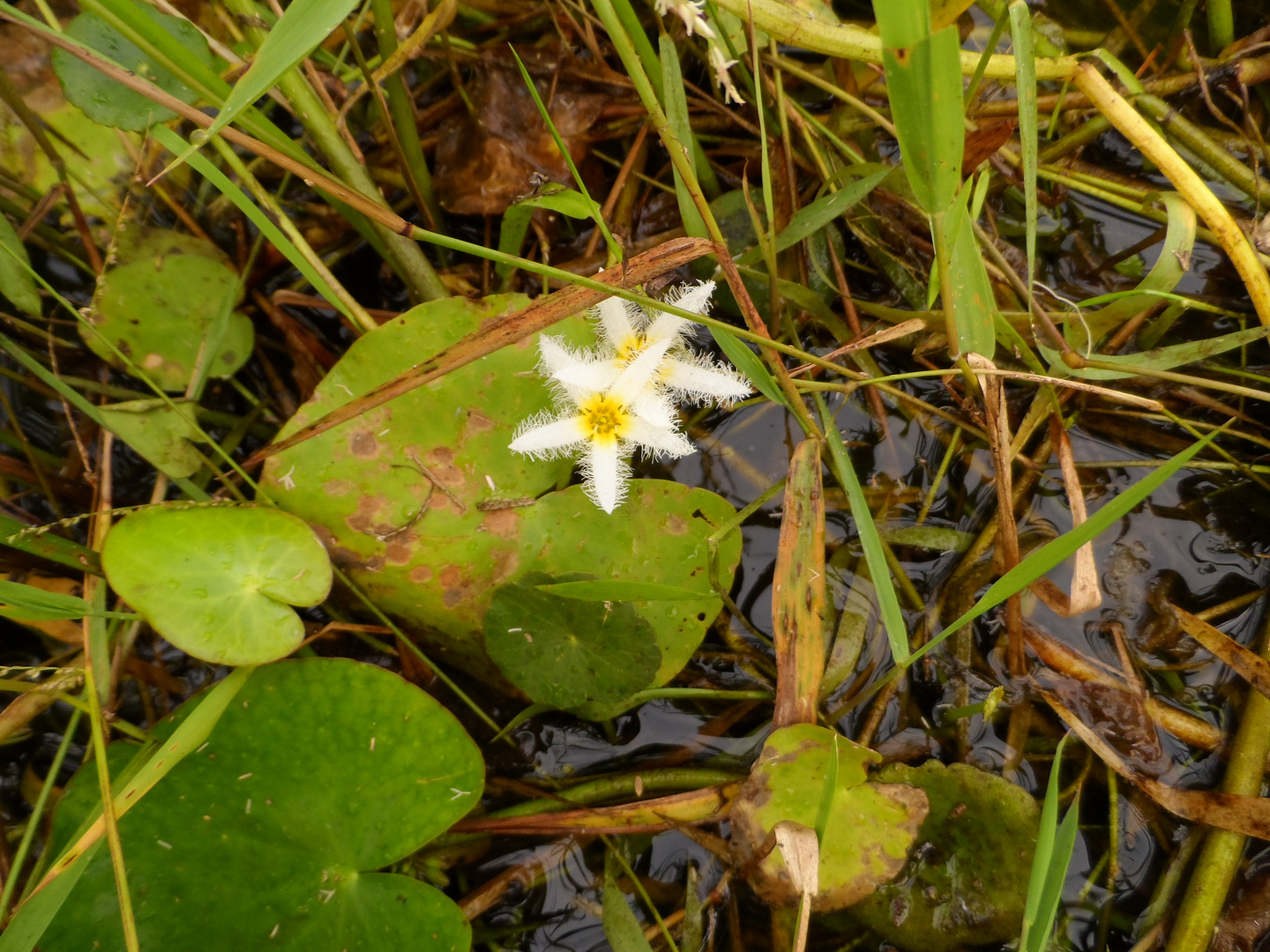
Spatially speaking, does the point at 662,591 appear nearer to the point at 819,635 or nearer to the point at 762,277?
the point at 819,635

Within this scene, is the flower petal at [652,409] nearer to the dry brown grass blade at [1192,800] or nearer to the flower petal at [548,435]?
the flower petal at [548,435]

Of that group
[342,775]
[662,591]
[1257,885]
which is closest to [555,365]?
[662,591]

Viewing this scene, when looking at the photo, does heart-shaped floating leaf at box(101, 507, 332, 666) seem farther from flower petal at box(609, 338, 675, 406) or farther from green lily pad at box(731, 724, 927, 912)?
green lily pad at box(731, 724, 927, 912)

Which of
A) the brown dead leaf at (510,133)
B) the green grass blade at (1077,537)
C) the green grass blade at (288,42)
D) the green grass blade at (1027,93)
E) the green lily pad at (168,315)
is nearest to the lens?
the green grass blade at (288,42)

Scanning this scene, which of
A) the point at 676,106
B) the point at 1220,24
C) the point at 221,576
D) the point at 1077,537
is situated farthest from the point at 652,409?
the point at 1220,24

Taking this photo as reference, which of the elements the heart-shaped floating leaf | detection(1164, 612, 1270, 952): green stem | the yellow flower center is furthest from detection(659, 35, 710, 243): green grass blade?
detection(1164, 612, 1270, 952): green stem

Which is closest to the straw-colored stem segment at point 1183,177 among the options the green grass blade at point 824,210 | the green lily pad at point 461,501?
the green grass blade at point 824,210

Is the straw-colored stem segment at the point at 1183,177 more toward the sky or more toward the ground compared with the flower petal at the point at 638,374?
more toward the sky
